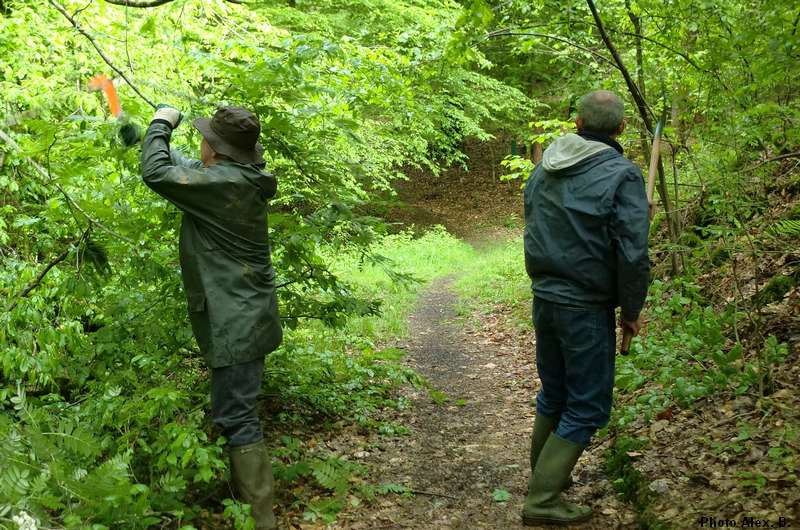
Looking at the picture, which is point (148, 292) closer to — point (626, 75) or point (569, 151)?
point (569, 151)

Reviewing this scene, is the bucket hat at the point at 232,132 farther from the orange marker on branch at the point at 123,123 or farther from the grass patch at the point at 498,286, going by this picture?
the grass patch at the point at 498,286

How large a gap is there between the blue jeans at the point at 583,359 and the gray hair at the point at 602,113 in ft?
3.38

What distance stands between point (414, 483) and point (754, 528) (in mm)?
2095

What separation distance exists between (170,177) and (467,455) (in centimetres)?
299

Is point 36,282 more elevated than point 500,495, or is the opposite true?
point 36,282

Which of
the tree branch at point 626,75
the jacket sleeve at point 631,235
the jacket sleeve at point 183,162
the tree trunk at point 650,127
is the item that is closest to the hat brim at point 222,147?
the jacket sleeve at point 183,162

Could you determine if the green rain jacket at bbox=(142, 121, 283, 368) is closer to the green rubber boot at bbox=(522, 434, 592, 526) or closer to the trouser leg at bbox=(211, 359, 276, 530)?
the trouser leg at bbox=(211, 359, 276, 530)

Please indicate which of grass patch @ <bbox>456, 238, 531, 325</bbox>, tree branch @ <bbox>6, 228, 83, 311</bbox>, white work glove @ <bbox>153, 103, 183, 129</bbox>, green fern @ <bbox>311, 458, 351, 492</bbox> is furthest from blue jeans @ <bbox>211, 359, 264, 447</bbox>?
grass patch @ <bbox>456, 238, 531, 325</bbox>

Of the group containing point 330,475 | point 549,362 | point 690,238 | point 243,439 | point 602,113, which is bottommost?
point 330,475

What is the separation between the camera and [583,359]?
11.6 feet

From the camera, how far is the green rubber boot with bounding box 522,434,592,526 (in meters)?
3.60

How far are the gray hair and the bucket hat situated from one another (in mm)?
1864

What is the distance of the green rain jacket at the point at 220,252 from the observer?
3.33 metres

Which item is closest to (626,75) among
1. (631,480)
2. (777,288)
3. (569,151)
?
(777,288)
